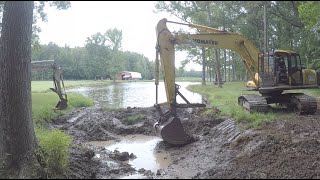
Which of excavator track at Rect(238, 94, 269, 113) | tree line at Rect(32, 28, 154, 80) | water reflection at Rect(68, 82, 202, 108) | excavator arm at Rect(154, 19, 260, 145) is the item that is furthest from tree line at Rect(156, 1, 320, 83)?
tree line at Rect(32, 28, 154, 80)

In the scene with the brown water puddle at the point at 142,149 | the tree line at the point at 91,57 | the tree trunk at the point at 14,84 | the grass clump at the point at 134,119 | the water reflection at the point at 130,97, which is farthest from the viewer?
the tree line at the point at 91,57

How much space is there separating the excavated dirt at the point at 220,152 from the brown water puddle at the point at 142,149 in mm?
216

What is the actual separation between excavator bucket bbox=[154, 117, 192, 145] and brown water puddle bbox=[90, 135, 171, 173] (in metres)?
0.56

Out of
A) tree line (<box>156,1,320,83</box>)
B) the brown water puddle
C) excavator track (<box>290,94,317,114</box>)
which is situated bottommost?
the brown water puddle

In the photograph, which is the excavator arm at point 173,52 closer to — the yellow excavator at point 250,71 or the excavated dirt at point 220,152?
the yellow excavator at point 250,71

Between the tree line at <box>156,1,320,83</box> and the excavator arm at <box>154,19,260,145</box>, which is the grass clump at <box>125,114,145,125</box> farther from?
the tree line at <box>156,1,320,83</box>

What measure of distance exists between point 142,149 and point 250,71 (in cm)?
576

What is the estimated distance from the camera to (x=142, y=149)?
11156mm

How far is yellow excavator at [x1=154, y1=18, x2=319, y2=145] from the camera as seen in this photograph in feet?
38.0

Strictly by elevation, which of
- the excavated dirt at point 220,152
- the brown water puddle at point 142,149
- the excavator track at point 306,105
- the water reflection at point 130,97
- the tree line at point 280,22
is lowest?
the brown water puddle at point 142,149

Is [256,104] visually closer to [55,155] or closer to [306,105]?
[306,105]

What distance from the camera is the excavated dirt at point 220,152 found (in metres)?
7.31

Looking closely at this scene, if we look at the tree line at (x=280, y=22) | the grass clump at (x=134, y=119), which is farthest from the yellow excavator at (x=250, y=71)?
the grass clump at (x=134, y=119)

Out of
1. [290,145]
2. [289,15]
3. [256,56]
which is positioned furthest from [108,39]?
[290,145]
